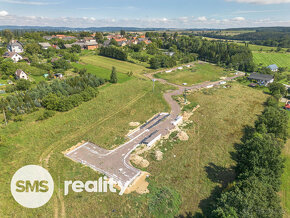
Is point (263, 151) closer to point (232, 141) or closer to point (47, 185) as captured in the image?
point (232, 141)

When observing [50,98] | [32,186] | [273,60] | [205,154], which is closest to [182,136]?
[205,154]

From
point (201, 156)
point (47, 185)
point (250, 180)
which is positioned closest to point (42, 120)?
point (47, 185)

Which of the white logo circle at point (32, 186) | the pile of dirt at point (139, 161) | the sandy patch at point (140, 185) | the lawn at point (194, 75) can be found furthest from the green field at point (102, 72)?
the sandy patch at point (140, 185)

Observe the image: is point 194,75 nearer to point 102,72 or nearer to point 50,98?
point 102,72

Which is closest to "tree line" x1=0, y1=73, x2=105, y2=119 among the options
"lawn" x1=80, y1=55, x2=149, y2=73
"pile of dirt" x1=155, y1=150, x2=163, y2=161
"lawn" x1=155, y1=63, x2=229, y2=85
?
"pile of dirt" x1=155, y1=150, x2=163, y2=161

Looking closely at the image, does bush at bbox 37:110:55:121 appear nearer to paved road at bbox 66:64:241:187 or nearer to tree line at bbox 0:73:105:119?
tree line at bbox 0:73:105:119

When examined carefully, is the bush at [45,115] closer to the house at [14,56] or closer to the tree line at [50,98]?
the tree line at [50,98]
